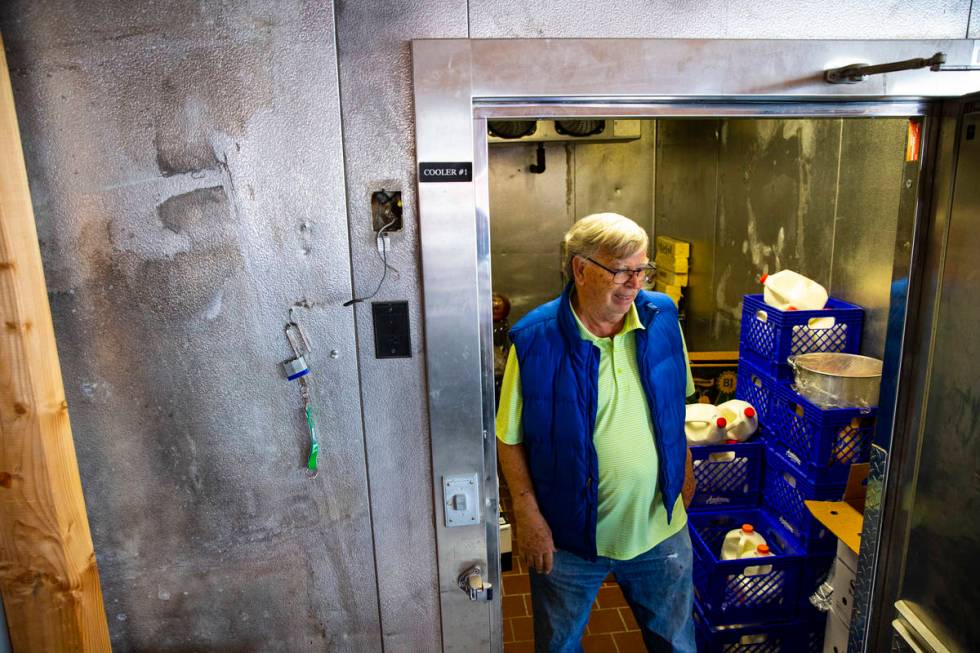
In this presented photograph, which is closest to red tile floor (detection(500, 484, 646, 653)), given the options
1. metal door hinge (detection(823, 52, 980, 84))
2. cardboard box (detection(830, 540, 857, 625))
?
cardboard box (detection(830, 540, 857, 625))

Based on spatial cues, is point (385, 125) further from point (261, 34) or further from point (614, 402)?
point (614, 402)

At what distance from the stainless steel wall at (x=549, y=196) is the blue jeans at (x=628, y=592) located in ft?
15.3

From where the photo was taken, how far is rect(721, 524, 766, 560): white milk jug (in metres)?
3.12

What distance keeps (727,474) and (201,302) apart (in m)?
2.61

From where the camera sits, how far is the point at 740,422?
131 inches

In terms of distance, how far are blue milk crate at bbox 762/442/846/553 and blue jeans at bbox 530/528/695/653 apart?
2.93 ft

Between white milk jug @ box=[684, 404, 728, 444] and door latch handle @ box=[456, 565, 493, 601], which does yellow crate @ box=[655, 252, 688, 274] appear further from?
door latch handle @ box=[456, 565, 493, 601]

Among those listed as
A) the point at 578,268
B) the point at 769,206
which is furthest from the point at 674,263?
the point at 578,268

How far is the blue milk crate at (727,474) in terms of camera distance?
329 cm

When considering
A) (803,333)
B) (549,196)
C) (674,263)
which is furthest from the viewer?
(549,196)

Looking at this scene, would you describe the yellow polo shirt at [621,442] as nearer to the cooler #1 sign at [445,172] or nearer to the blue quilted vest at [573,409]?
the blue quilted vest at [573,409]

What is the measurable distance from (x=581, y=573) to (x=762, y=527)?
1.48m

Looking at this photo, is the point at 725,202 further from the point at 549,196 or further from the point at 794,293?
the point at 794,293

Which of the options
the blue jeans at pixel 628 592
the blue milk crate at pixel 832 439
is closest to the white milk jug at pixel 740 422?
the blue milk crate at pixel 832 439
